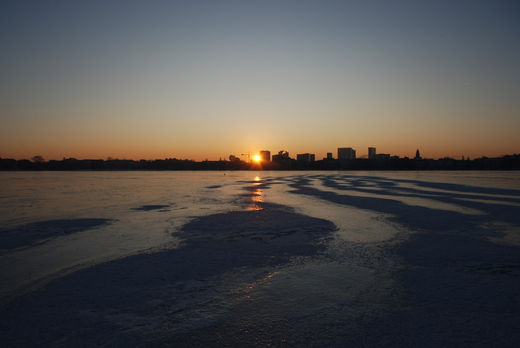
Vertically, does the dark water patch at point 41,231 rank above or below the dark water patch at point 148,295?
above

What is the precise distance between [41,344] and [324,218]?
1148 cm

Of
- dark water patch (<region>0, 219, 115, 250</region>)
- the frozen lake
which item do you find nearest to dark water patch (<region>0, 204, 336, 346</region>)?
the frozen lake

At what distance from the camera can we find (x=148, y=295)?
5.73 metres

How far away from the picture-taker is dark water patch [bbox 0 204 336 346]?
14.5ft

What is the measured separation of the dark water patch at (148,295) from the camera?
441 centimetres

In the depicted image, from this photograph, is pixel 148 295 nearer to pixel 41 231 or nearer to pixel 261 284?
pixel 261 284

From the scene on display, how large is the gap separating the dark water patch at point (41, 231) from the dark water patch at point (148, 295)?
4170mm

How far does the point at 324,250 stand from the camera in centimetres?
863

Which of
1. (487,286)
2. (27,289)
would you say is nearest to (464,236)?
(487,286)

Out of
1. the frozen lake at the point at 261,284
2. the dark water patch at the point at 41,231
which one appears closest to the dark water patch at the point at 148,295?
the frozen lake at the point at 261,284

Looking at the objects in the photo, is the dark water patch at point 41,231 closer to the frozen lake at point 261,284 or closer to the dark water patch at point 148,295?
the frozen lake at point 261,284

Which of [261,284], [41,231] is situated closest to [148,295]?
[261,284]

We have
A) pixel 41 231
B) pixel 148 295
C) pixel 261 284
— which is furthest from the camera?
pixel 41 231

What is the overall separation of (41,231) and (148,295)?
311 inches
